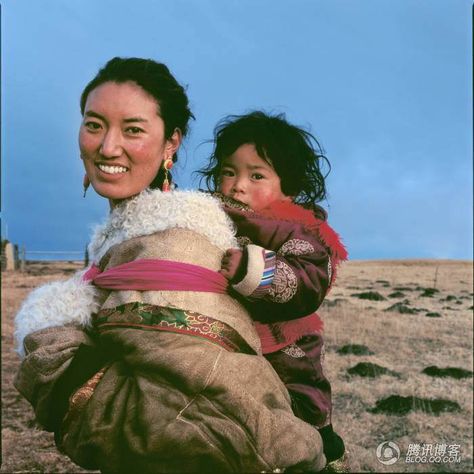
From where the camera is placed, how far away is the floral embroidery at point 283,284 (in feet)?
6.75

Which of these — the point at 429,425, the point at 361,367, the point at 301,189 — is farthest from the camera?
the point at 361,367

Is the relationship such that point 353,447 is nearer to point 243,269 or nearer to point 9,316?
point 243,269

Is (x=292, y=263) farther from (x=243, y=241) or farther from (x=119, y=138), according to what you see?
(x=119, y=138)

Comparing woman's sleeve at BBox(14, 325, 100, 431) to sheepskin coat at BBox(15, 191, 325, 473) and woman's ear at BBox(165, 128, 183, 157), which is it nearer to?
sheepskin coat at BBox(15, 191, 325, 473)

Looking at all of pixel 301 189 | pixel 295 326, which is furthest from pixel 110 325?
pixel 301 189

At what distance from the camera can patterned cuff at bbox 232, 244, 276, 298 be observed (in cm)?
199

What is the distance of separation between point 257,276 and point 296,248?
0.34 metres

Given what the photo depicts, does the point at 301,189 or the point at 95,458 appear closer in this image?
the point at 95,458

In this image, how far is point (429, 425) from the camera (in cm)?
820

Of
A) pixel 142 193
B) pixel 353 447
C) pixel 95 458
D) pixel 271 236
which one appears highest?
pixel 142 193

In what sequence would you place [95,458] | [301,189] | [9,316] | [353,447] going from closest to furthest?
[95,458] → [301,189] → [353,447] → [9,316]

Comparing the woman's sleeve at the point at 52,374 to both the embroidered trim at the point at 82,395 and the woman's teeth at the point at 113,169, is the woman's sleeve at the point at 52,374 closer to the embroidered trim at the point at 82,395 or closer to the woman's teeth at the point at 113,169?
the embroidered trim at the point at 82,395

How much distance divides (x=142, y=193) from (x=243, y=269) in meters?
0.59

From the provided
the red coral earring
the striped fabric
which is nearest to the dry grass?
the red coral earring
